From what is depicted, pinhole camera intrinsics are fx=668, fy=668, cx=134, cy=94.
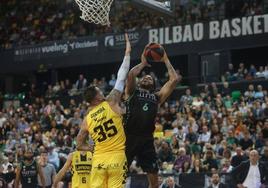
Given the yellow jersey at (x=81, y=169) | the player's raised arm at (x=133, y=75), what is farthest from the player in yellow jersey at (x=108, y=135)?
the yellow jersey at (x=81, y=169)

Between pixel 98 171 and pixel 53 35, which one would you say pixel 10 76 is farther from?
pixel 98 171

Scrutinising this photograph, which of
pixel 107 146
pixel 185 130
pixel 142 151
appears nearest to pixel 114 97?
pixel 107 146

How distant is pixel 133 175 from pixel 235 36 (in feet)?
37.2

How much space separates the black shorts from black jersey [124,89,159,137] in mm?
102

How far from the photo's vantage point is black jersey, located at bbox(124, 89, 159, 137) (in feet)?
34.9

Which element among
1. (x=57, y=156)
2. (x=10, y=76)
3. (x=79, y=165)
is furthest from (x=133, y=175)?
(x=10, y=76)

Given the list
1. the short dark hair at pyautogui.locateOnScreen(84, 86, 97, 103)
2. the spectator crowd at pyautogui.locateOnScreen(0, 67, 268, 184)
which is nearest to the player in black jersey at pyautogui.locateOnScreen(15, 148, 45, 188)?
the spectator crowd at pyautogui.locateOnScreen(0, 67, 268, 184)

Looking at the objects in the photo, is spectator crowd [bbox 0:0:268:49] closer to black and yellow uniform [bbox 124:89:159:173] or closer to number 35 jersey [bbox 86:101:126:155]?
black and yellow uniform [bbox 124:89:159:173]

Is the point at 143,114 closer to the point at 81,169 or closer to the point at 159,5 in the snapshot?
the point at 81,169

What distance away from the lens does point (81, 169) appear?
38.8 feet

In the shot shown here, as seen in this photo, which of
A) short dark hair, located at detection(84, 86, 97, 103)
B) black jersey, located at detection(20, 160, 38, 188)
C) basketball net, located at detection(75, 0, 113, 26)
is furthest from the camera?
black jersey, located at detection(20, 160, 38, 188)

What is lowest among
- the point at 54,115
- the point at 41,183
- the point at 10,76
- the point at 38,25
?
the point at 41,183

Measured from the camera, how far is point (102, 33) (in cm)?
3181

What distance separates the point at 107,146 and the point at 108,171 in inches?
14.3
